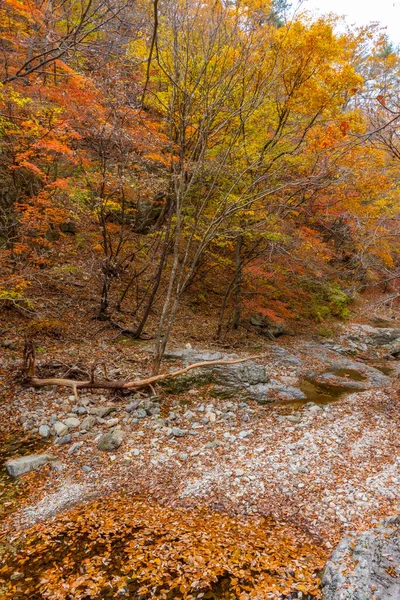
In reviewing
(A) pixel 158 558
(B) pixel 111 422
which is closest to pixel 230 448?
(B) pixel 111 422

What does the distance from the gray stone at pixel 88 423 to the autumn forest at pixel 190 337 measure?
0.11 ft

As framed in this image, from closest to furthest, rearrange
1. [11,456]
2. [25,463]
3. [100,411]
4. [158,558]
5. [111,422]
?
[158,558], [25,463], [11,456], [111,422], [100,411]

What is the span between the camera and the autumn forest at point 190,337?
12.9ft

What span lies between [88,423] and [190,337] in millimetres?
5816

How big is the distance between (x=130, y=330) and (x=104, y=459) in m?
5.50

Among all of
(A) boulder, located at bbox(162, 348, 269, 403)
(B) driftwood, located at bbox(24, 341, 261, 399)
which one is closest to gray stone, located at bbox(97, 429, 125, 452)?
(B) driftwood, located at bbox(24, 341, 261, 399)

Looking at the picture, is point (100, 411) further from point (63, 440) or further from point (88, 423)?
point (63, 440)

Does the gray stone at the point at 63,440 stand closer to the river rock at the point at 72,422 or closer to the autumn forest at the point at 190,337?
the autumn forest at the point at 190,337

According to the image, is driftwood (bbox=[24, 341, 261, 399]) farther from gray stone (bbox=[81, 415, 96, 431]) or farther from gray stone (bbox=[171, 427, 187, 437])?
gray stone (bbox=[171, 427, 187, 437])

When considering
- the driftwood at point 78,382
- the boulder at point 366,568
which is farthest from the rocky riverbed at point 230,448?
the boulder at point 366,568

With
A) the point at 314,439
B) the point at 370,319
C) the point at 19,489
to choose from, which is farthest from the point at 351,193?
the point at 19,489

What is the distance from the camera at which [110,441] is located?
5762 millimetres

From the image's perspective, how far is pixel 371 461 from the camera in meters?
5.51

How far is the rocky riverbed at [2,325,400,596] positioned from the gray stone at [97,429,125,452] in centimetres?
2
